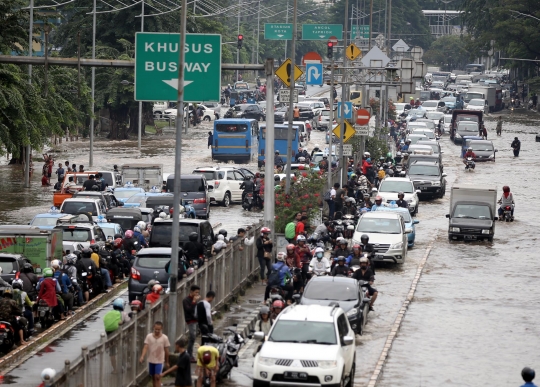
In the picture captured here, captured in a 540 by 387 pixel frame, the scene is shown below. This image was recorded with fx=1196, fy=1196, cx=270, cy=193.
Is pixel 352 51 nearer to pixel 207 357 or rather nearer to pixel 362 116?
pixel 362 116

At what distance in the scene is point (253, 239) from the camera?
3158 centimetres

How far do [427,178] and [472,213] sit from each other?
36.1 ft

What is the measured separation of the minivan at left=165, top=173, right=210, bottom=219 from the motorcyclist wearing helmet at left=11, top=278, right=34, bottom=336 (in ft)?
62.4

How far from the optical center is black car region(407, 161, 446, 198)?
5144 centimetres

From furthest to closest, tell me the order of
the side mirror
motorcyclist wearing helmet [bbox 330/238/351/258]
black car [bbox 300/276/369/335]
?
motorcyclist wearing helmet [bbox 330/238/351/258]
black car [bbox 300/276/369/335]
the side mirror

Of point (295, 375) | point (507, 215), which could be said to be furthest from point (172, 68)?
point (507, 215)

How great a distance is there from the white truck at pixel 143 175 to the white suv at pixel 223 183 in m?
1.53

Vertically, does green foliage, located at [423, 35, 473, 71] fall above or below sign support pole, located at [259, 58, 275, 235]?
above

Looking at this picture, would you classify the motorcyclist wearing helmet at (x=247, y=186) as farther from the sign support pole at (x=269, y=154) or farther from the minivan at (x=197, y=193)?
the sign support pole at (x=269, y=154)

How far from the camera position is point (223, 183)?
4881 centimetres

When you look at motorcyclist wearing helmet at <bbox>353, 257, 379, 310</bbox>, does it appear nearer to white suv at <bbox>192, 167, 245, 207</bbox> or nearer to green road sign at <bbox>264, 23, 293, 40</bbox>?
white suv at <bbox>192, 167, 245, 207</bbox>

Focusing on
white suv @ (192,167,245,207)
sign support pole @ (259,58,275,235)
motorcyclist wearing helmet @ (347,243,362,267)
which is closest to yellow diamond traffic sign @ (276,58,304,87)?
sign support pole @ (259,58,275,235)

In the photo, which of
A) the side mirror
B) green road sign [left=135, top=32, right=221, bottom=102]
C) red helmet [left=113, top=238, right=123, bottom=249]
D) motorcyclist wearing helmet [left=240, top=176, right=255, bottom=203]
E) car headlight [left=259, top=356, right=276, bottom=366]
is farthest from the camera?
motorcyclist wearing helmet [left=240, top=176, right=255, bottom=203]

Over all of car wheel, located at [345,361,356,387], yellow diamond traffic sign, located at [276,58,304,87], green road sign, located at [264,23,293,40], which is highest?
green road sign, located at [264,23,293,40]
